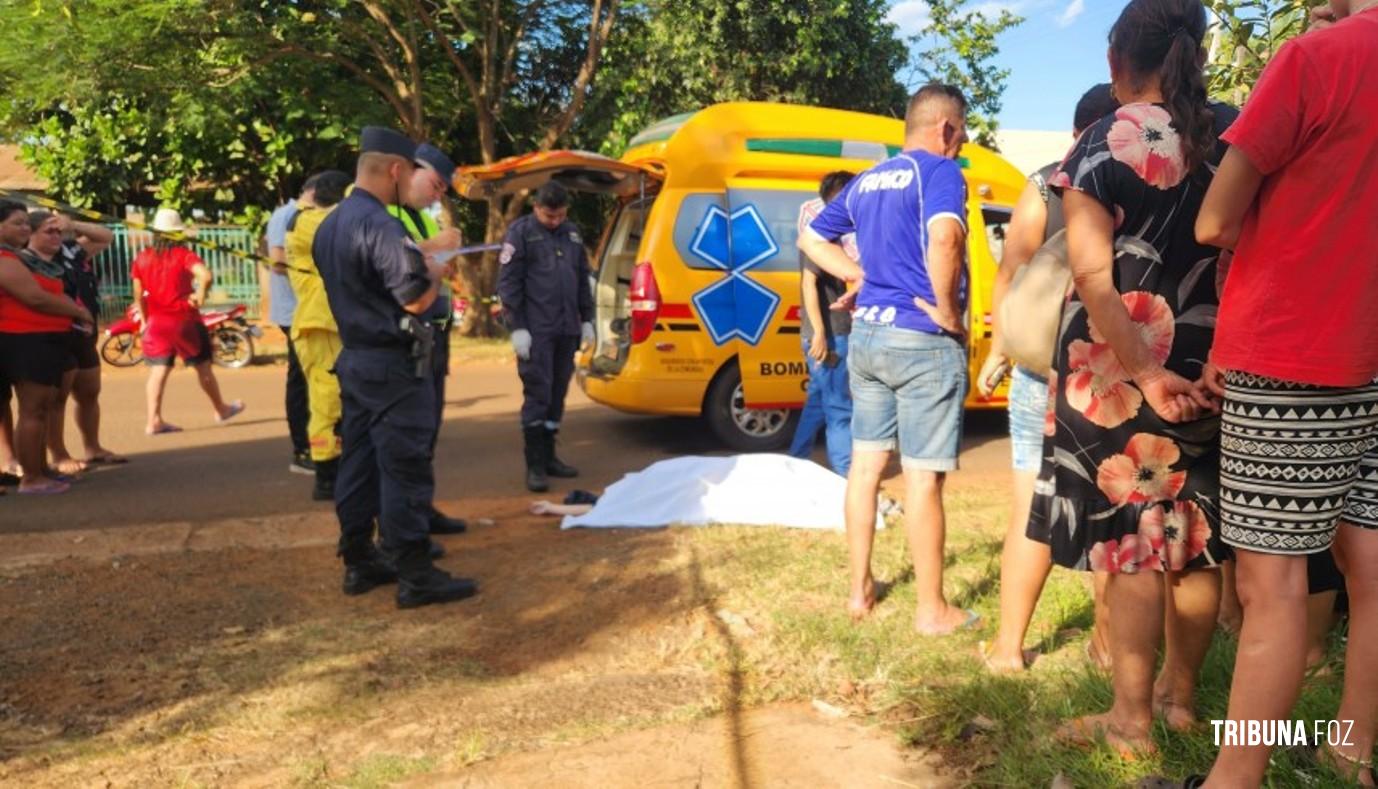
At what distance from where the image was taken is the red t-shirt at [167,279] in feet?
27.6

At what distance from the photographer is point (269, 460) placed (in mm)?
7809

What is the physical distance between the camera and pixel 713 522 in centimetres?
578

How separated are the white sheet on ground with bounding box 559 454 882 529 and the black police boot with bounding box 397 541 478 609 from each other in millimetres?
1282

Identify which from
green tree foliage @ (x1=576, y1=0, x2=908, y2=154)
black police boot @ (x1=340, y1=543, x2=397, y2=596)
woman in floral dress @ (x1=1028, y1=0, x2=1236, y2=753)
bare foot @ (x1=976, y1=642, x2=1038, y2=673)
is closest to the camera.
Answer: woman in floral dress @ (x1=1028, y1=0, x2=1236, y2=753)

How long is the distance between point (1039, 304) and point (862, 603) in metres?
1.67

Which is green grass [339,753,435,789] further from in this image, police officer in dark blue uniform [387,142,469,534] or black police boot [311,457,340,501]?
black police boot [311,457,340,501]

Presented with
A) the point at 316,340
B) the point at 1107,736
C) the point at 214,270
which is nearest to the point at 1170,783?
the point at 1107,736

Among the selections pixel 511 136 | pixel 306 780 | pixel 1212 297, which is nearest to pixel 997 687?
pixel 1212 297

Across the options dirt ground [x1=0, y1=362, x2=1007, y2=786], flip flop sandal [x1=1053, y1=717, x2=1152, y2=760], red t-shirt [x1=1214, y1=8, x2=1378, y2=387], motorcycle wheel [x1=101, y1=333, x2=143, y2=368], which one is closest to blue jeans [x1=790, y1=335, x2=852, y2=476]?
dirt ground [x1=0, y1=362, x2=1007, y2=786]

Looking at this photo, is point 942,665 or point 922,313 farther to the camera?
point 922,313

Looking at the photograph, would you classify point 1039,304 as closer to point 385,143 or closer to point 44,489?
point 385,143

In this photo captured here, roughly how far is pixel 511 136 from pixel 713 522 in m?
12.8

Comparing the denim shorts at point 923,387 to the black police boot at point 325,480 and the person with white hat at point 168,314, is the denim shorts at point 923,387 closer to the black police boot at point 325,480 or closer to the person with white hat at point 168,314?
the black police boot at point 325,480

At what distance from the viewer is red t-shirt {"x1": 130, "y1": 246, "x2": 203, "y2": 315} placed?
841 cm
